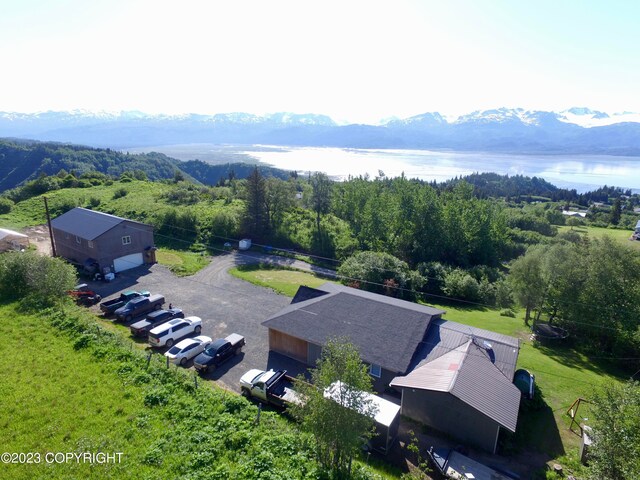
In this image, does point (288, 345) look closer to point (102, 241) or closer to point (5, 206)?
point (102, 241)

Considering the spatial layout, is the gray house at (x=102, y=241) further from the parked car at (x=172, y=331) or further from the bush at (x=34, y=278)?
the parked car at (x=172, y=331)

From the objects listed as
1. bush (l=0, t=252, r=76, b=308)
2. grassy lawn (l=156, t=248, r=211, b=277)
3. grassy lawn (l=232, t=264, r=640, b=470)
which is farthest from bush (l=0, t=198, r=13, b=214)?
grassy lawn (l=232, t=264, r=640, b=470)

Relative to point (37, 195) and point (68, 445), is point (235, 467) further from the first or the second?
point (37, 195)

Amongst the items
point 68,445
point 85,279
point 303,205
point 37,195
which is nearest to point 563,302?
point 68,445

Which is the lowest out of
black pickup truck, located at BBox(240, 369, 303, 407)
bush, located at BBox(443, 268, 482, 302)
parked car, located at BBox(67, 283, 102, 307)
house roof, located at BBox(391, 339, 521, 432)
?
bush, located at BBox(443, 268, 482, 302)

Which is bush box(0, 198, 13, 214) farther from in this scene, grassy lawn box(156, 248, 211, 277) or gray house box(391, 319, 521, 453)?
gray house box(391, 319, 521, 453)

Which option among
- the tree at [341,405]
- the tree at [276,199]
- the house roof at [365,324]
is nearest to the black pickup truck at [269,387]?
the house roof at [365,324]
